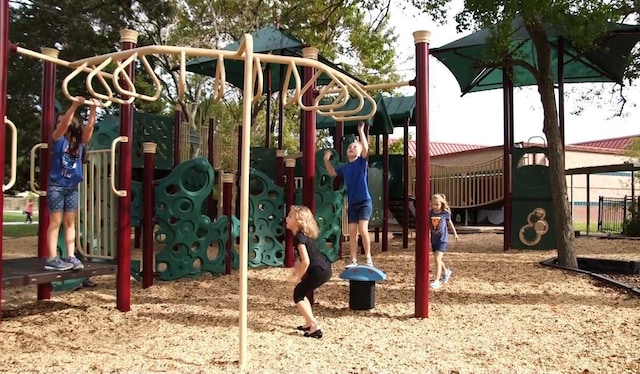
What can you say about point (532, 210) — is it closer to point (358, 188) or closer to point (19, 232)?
point (358, 188)

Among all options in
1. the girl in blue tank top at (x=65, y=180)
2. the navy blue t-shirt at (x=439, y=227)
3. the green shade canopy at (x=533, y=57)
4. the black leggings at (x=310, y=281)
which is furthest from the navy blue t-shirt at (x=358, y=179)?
the green shade canopy at (x=533, y=57)

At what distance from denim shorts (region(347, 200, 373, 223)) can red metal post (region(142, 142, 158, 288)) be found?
7.80 ft

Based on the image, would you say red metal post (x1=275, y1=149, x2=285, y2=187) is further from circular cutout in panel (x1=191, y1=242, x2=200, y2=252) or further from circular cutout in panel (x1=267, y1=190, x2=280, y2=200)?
circular cutout in panel (x1=191, y1=242, x2=200, y2=252)

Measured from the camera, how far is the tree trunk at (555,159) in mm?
8297

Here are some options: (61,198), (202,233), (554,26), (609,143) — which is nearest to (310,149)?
(202,233)

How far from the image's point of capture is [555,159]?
8.66 m

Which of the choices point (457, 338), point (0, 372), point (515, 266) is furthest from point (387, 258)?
point (0, 372)

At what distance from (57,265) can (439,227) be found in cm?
426

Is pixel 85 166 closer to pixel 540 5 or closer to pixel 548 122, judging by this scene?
pixel 540 5

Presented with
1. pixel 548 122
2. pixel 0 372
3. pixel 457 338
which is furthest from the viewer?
pixel 548 122

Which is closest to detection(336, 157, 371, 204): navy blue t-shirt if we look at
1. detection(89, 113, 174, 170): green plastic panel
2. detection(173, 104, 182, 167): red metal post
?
detection(89, 113, 174, 170): green plastic panel

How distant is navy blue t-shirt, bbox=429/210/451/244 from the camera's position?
679cm

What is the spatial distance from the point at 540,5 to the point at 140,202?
18.1 feet

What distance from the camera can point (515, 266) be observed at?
8.58 metres
